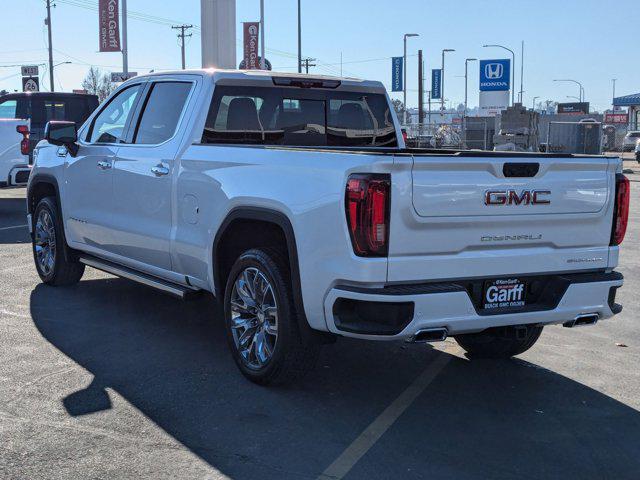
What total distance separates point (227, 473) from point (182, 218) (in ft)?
7.70

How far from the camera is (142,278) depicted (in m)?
6.45

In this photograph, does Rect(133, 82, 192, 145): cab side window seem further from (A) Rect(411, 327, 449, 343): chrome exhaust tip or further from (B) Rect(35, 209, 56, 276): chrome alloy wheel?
(A) Rect(411, 327, 449, 343): chrome exhaust tip

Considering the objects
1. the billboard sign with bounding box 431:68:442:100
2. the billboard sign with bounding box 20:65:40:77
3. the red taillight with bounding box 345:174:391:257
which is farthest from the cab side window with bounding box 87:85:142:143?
the billboard sign with bounding box 431:68:442:100

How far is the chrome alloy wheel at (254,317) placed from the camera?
513 centimetres

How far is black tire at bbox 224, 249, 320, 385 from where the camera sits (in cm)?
492

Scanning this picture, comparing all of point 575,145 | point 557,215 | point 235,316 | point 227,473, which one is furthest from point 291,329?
point 575,145

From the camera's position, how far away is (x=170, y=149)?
19.9 ft

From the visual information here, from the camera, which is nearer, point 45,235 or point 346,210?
point 346,210

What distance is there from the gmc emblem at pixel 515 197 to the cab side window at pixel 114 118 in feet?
11.3

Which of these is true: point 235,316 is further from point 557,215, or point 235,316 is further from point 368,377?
point 557,215

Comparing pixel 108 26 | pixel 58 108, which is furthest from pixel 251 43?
pixel 58 108

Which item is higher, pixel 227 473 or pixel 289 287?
pixel 289 287

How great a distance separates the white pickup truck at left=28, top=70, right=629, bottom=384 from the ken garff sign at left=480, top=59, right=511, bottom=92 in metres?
34.6

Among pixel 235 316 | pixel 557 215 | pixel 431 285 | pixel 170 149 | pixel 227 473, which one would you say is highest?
pixel 170 149
